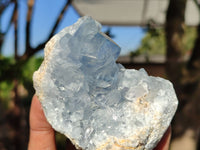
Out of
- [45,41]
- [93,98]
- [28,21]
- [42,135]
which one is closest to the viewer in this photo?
[93,98]

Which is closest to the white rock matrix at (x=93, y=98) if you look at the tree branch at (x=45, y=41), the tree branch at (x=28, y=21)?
the tree branch at (x=45, y=41)

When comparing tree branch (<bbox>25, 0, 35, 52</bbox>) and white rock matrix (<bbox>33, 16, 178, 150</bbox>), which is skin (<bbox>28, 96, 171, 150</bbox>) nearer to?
white rock matrix (<bbox>33, 16, 178, 150</bbox>)

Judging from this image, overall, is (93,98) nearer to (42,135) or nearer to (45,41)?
(42,135)

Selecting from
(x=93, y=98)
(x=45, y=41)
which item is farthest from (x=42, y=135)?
(x=45, y=41)

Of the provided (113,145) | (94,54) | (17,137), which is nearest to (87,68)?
(94,54)

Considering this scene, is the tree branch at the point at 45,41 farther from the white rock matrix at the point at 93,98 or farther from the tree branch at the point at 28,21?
the white rock matrix at the point at 93,98

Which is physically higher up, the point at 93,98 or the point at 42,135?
the point at 93,98
